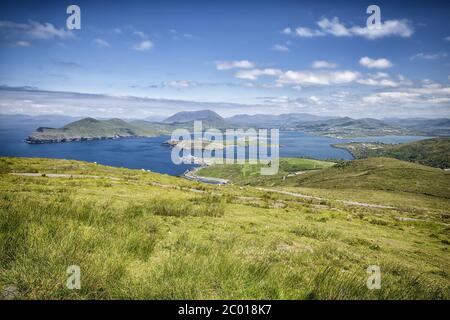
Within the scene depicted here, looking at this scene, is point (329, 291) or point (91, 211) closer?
point (329, 291)

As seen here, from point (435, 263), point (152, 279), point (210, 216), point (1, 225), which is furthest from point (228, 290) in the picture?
point (435, 263)

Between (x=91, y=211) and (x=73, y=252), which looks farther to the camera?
(x=91, y=211)

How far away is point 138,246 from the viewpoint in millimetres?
7805

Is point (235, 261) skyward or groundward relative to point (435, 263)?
skyward

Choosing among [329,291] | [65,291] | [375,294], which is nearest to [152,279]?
[65,291]

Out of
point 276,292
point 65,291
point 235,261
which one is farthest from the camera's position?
point 235,261

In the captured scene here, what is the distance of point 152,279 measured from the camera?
5727 millimetres

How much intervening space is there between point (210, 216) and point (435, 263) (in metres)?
12.5

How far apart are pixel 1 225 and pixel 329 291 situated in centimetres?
811

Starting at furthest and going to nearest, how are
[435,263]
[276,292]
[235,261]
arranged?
1. [435,263]
2. [235,261]
3. [276,292]

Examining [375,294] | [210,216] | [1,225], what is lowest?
[210,216]
